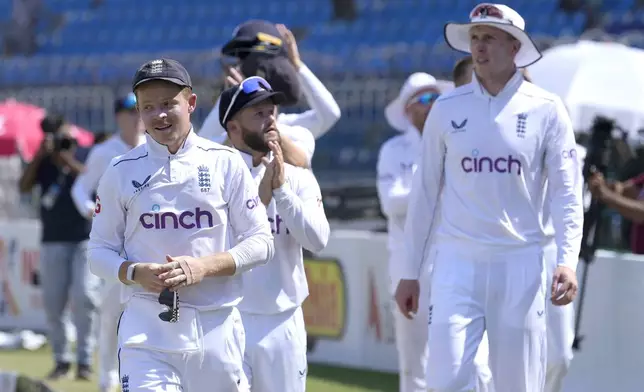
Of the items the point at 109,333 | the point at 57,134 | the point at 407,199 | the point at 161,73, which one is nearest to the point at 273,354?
the point at 161,73

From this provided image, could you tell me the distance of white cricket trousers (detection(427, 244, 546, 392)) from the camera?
595cm

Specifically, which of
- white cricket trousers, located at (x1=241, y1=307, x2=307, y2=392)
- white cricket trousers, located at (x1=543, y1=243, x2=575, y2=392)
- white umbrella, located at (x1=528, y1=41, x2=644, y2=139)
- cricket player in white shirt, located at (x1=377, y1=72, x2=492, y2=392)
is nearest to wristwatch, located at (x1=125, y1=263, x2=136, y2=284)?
white cricket trousers, located at (x1=241, y1=307, x2=307, y2=392)

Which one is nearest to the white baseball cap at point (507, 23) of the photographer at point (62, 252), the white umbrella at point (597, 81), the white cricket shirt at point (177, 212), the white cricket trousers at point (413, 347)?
the white cricket shirt at point (177, 212)

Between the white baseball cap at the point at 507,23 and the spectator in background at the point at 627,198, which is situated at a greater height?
the white baseball cap at the point at 507,23

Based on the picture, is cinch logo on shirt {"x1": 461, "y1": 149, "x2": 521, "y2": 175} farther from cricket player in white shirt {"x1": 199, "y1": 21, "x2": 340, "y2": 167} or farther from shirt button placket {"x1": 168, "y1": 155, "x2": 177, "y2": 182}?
shirt button placket {"x1": 168, "y1": 155, "x2": 177, "y2": 182}

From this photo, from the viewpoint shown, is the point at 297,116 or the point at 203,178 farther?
the point at 297,116

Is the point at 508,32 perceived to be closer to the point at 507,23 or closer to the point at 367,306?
the point at 507,23

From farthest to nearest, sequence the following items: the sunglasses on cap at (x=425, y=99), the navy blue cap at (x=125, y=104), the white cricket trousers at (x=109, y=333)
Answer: the navy blue cap at (x=125, y=104) < the white cricket trousers at (x=109, y=333) < the sunglasses on cap at (x=425, y=99)

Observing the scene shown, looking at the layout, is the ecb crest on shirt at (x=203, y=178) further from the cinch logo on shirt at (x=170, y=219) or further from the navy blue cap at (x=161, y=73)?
the navy blue cap at (x=161, y=73)

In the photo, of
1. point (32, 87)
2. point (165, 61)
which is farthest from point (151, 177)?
point (32, 87)

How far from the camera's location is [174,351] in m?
5.01

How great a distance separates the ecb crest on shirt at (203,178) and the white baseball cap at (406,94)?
3375mm

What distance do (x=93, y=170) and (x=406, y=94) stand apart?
2737mm

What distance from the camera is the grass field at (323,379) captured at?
10.4 m
